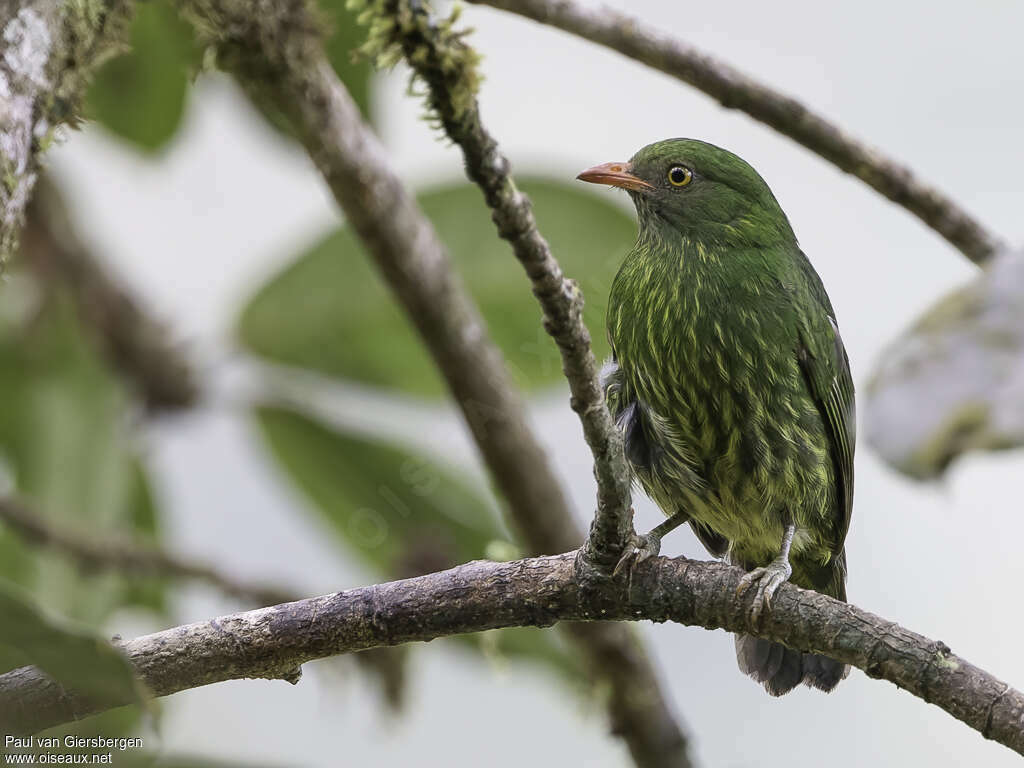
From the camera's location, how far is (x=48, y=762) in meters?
2.02

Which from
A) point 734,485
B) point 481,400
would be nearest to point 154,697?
point 734,485

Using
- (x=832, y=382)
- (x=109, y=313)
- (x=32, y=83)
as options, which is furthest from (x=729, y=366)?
(x=109, y=313)

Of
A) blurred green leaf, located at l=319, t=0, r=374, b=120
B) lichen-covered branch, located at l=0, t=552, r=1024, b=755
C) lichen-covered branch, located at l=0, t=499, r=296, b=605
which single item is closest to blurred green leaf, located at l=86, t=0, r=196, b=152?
blurred green leaf, located at l=319, t=0, r=374, b=120

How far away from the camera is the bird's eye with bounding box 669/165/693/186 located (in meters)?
2.61

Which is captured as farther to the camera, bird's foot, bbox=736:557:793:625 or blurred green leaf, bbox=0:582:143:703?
bird's foot, bbox=736:557:793:625

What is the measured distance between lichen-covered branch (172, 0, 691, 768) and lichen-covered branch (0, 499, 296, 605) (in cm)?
78

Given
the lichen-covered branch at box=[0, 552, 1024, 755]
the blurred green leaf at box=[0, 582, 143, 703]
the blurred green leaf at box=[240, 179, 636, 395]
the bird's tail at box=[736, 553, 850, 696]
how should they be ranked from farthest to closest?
the blurred green leaf at box=[240, 179, 636, 395], the bird's tail at box=[736, 553, 850, 696], the lichen-covered branch at box=[0, 552, 1024, 755], the blurred green leaf at box=[0, 582, 143, 703]

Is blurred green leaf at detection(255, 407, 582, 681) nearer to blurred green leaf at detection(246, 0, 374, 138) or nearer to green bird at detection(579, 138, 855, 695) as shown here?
blurred green leaf at detection(246, 0, 374, 138)

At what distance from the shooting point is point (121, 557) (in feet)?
12.2

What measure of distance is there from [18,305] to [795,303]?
3103mm

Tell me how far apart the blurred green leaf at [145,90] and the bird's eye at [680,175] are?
6.66 feet

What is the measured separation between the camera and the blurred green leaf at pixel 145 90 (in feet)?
13.5

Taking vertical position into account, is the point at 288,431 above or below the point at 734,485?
above

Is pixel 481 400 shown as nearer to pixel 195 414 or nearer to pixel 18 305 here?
pixel 195 414
